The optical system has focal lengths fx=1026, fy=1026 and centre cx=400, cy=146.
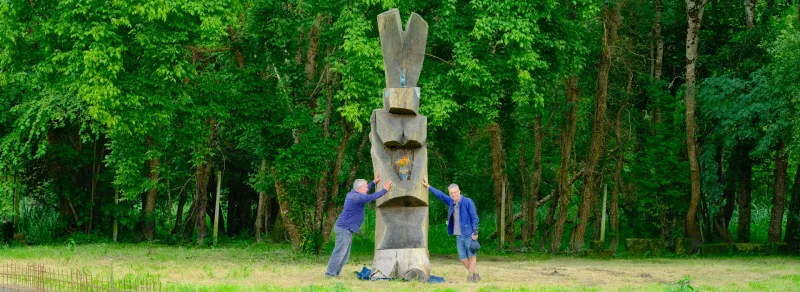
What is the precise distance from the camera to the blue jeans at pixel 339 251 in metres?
16.0

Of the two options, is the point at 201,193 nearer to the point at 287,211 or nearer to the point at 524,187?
the point at 287,211

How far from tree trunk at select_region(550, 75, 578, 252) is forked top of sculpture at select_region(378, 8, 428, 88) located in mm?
11292

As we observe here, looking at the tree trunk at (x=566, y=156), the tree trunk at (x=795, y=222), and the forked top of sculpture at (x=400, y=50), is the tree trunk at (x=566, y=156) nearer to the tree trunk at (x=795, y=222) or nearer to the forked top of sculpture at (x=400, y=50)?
the tree trunk at (x=795, y=222)

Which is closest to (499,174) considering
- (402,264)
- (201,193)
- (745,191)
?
(745,191)

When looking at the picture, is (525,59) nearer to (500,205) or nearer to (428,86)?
(428,86)

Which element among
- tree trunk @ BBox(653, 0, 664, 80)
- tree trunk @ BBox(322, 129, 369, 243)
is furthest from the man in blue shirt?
tree trunk @ BBox(653, 0, 664, 80)

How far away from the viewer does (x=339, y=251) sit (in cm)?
1600

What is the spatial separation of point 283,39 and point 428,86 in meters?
3.56

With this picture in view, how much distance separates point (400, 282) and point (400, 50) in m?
3.84

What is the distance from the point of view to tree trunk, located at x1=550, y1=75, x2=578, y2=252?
27.5 meters

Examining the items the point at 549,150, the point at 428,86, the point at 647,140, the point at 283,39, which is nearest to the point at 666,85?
the point at 647,140

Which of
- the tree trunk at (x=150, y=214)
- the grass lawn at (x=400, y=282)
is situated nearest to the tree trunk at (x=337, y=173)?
the grass lawn at (x=400, y=282)

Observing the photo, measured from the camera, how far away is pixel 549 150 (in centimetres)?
3200

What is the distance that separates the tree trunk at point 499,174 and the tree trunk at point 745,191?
664cm
